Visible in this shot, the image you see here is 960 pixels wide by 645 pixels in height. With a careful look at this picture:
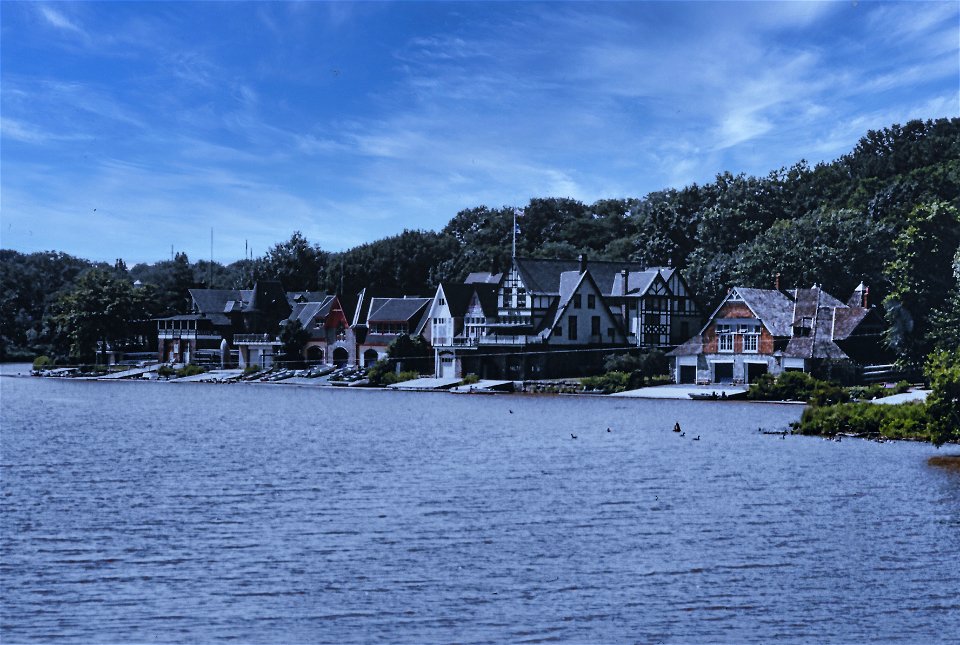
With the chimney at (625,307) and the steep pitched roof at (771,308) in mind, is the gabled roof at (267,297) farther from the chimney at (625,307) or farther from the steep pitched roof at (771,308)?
the steep pitched roof at (771,308)

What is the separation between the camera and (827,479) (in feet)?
121

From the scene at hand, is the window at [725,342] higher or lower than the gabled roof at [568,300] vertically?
lower

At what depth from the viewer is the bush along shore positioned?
41.7m

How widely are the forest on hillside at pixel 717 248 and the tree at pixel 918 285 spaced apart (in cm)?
10

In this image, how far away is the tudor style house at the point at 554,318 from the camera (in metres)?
92.7

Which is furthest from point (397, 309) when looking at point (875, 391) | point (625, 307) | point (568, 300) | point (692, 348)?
point (875, 391)

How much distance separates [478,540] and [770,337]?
57.0 meters

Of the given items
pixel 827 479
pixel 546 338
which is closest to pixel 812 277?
pixel 546 338

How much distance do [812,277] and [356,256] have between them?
73446 mm

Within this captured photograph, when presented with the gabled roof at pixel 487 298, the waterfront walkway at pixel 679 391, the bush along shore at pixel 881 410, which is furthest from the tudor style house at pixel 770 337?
the gabled roof at pixel 487 298

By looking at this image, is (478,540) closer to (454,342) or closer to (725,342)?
(725,342)

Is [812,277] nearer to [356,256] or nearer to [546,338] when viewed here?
[546,338]

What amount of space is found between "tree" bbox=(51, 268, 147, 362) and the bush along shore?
79710 mm

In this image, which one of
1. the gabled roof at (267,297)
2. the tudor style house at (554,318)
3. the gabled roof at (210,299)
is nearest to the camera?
the tudor style house at (554,318)
